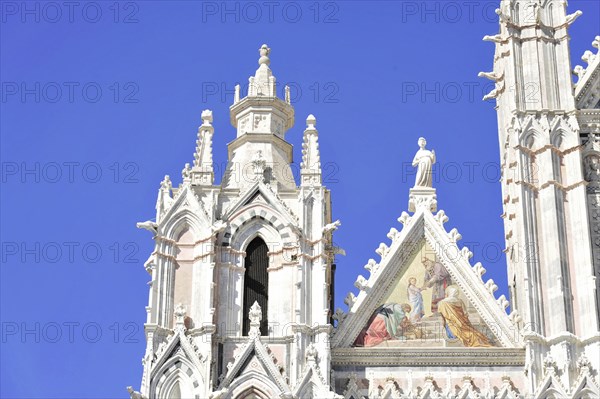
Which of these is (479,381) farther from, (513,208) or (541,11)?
(541,11)

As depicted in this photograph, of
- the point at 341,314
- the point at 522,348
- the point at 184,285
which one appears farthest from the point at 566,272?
the point at 184,285

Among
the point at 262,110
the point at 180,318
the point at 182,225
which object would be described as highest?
the point at 262,110

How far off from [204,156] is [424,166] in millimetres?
4166

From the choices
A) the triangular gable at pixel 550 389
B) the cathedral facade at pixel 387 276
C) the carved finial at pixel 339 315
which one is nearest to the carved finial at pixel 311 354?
the cathedral facade at pixel 387 276

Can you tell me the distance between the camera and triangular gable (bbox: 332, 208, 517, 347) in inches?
1163

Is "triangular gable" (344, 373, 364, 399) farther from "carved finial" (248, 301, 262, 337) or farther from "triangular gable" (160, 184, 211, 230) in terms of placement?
"triangular gable" (160, 184, 211, 230)

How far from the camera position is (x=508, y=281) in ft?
104

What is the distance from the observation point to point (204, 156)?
3100cm

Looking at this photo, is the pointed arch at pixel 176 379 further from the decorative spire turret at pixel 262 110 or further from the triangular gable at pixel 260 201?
the decorative spire turret at pixel 262 110

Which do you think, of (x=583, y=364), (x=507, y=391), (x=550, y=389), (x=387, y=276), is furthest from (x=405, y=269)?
(x=583, y=364)

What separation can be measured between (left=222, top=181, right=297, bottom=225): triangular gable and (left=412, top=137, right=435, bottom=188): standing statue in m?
2.67

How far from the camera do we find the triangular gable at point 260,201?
30.4 meters

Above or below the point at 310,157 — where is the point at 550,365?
below

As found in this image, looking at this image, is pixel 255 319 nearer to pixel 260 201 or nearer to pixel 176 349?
pixel 176 349
